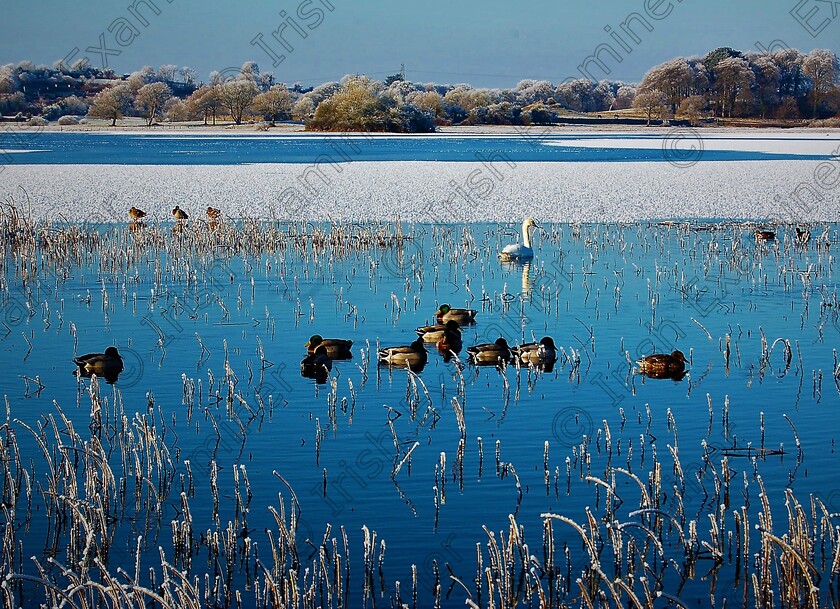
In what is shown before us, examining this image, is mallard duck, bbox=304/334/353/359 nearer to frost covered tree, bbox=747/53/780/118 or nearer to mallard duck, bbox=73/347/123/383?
mallard duck, bbox=73/347/123/383

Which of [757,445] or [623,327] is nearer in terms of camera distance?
[757,445]

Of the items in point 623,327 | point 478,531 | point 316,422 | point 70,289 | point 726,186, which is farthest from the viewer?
point 726,186

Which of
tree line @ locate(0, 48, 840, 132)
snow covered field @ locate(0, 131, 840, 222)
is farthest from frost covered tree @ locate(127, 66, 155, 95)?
snow covered field @ locate(0, 131, 840, 222)

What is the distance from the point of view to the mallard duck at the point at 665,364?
9.40 m

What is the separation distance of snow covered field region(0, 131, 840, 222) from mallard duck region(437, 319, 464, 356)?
31.8ft

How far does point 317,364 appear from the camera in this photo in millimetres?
9703

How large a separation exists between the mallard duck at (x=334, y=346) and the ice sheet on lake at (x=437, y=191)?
10221 millimetres

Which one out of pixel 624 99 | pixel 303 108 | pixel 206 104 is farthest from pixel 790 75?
pixel 206 104

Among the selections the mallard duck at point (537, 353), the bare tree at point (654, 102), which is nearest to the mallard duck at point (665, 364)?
the mallard duck at point (537, 353)

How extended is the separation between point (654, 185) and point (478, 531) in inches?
839

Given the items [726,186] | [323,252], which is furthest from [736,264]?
[726,186]

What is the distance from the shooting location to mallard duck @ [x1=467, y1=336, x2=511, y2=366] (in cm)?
979

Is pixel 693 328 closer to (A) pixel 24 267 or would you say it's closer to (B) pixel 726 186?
(A) pixel 24 267

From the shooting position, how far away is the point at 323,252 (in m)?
16.3
